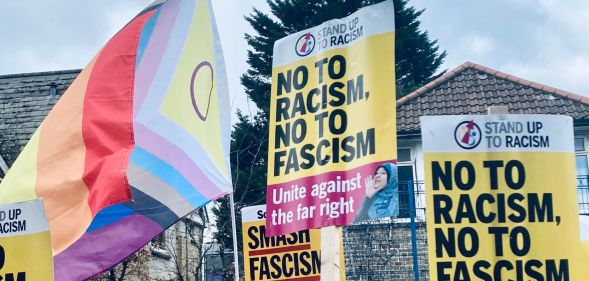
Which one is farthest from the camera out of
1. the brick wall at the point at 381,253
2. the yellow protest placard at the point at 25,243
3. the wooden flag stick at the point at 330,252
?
the brick wall at the point at 381,253

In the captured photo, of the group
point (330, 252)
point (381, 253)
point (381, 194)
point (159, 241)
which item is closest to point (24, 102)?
point (159, 241)

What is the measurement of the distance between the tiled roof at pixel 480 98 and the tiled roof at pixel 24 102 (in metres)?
8.01

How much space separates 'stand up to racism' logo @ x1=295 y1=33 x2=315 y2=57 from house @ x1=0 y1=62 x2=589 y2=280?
31.8ft

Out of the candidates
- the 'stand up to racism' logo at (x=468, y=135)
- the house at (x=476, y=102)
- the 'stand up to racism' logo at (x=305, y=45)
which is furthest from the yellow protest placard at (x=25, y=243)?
the house at (x=476, y=102)

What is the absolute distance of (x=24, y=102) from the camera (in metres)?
23.2

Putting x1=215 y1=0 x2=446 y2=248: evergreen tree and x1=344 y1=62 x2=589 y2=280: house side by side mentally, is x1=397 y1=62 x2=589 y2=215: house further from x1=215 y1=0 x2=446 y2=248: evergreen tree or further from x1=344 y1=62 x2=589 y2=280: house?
x1=215 y1=0 x2=446 y2=248: evergreen tree

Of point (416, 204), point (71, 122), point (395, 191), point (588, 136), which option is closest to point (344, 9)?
point (588, 136)

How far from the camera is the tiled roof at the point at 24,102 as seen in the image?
21.6 metres

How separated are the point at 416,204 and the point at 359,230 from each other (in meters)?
1.10

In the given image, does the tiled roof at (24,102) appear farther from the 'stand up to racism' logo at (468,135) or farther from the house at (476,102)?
the 'stand up to racism' logo at (468,135)

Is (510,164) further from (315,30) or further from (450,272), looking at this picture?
(315,30)

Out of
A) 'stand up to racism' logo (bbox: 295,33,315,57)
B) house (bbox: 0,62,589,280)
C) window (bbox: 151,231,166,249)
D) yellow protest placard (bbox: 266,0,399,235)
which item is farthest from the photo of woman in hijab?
window (bbox: 151,231,166,249)

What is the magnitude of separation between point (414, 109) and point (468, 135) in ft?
51.2

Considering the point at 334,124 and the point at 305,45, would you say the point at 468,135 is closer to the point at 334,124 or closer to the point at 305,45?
the point at 334,124
